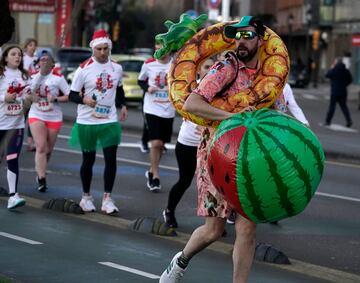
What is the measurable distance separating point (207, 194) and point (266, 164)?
3.52 ft

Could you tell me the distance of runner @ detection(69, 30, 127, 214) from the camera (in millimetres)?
11922

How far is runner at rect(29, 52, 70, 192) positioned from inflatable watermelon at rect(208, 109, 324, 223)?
709cm

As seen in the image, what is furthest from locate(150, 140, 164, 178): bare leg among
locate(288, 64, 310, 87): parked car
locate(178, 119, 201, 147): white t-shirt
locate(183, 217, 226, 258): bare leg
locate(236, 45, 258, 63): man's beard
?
locate(288, 64, 310, 87): parked car

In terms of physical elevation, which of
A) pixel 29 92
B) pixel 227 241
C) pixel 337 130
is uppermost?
pixel 29 92

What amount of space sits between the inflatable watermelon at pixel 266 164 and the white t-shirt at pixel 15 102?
5455mm

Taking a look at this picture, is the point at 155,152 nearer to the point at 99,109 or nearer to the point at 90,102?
the point at 99,109

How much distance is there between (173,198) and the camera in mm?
11148

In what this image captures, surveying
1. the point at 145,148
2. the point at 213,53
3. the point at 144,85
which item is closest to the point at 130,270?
the point at 213,53

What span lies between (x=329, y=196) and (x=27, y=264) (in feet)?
20.2

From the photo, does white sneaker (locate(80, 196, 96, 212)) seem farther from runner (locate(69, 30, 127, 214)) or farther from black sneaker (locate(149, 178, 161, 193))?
black sneaker (locate(149, 178, 161, 193))

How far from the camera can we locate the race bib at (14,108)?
40.0ft

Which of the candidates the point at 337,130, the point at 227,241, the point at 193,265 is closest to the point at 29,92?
the point at 227,241

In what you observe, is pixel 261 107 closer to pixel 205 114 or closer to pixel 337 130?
pixel 205 114

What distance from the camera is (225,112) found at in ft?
24.6
